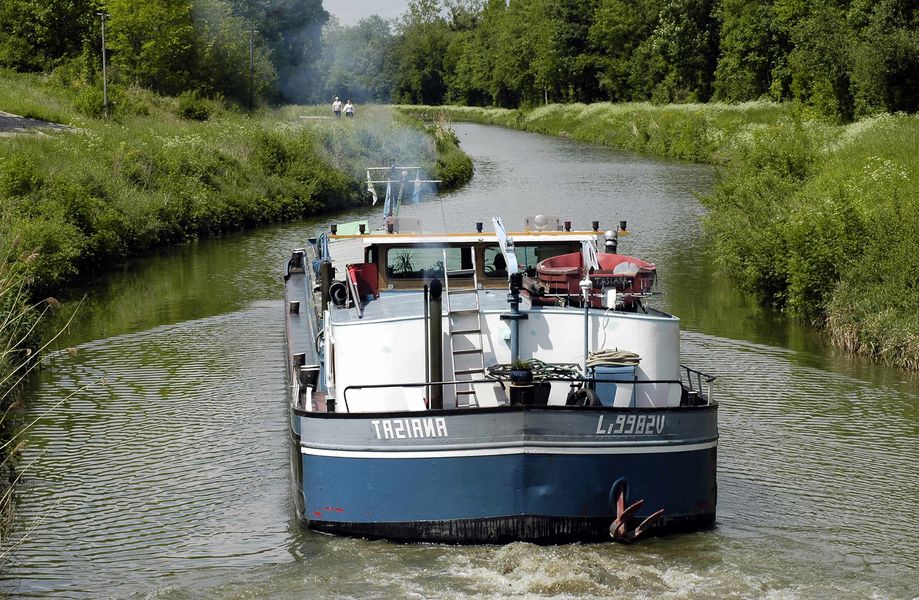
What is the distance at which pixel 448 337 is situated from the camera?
42.0ft

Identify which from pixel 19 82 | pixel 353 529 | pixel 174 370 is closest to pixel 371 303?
pixel 353 529

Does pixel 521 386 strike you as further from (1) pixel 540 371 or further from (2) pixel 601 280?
(2) pixel 601 280

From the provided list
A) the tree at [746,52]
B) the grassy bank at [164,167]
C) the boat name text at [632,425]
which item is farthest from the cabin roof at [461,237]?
the tree at [746,52]

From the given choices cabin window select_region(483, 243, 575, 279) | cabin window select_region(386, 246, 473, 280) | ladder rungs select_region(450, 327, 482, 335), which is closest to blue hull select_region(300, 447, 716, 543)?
ladder rungs select_region(450, 327, 482, 335)

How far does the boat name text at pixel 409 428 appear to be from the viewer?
456 inches

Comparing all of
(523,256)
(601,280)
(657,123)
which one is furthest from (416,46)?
(601,280)

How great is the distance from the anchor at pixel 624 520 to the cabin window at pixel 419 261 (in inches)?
180

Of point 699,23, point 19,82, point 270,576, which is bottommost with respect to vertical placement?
point 270,576

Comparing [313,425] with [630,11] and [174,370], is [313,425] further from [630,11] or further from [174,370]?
[630,11]

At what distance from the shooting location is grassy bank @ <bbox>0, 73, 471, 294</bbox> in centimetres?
2827

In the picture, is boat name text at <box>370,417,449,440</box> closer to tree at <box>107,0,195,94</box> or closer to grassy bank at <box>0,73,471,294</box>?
grassy bank at <box>0,73,471,294</box>

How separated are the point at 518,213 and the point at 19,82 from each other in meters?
25.2

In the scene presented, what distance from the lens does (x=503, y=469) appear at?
11.6 meters

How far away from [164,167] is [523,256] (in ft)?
78.1
